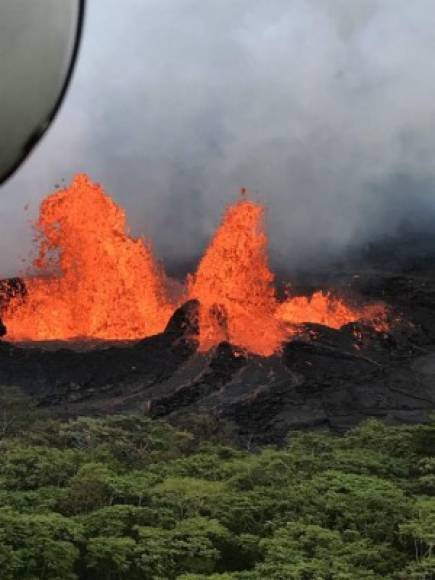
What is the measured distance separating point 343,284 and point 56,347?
30.1 metres

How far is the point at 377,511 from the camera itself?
13859 millimetres

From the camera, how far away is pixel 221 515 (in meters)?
14.0

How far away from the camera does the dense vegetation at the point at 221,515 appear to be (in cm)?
1162

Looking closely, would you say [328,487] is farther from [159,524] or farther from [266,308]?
[266,308]

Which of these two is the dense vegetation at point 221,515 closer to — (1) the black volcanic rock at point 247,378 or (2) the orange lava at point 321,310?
(1) the black volcanic rock at point 247,378

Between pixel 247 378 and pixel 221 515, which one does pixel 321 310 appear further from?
pixel 221 515

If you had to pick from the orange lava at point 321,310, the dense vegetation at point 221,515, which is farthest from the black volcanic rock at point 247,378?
the dense vegetation at point 221,515

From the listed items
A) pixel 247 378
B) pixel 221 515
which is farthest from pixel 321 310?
pixel 221 515

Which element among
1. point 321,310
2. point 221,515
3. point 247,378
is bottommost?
point 221,515

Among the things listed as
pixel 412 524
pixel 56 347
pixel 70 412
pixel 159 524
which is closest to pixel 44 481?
pixel 159 524

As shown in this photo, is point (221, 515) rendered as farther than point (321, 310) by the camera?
No

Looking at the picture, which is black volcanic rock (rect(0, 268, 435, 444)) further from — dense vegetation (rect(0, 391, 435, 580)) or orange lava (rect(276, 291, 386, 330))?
dense vegetation (rect(0, 391, 435, 580))

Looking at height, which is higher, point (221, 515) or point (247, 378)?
point (247, 378)

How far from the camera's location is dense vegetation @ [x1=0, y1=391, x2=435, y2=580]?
38.1ft
